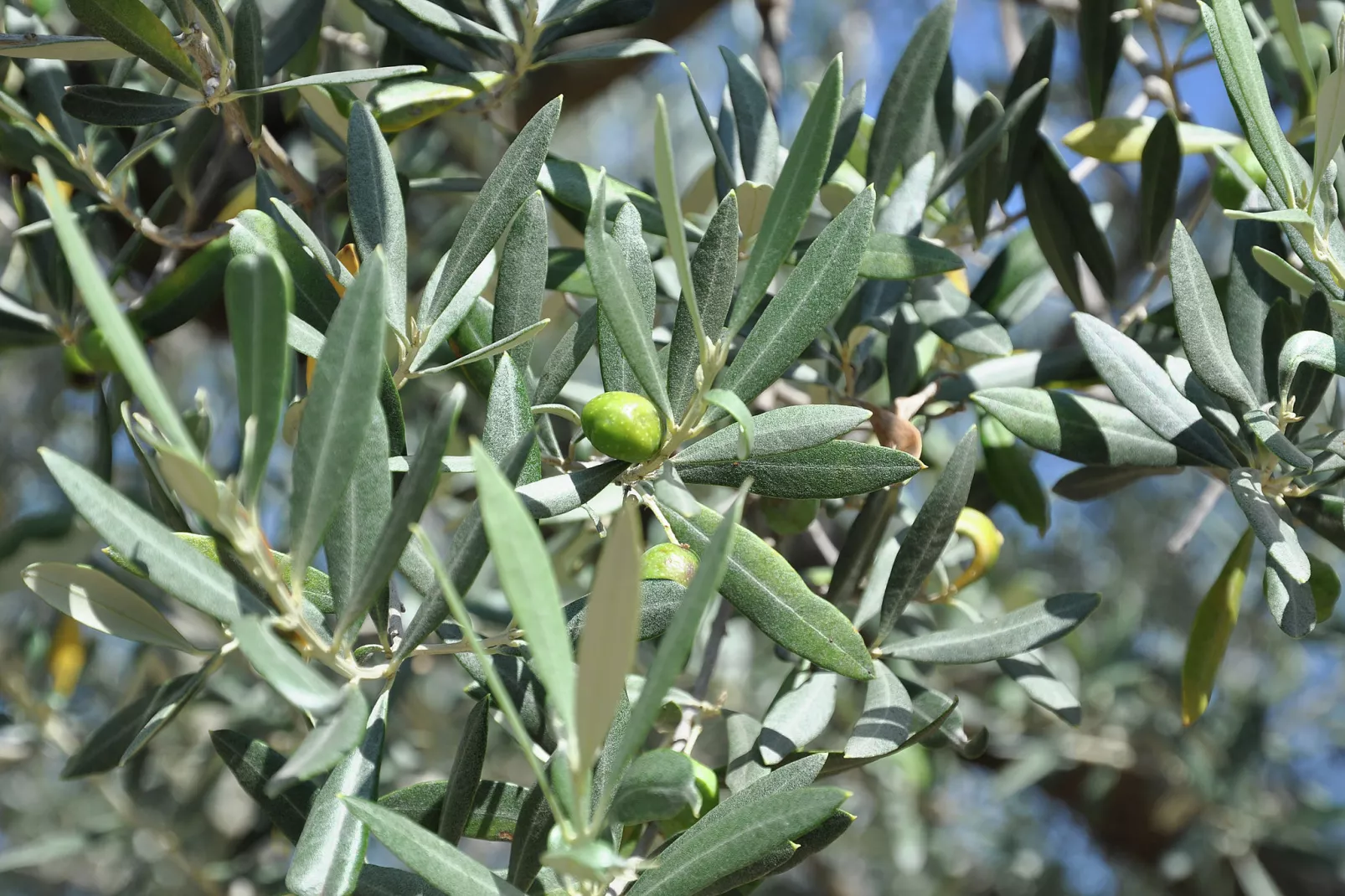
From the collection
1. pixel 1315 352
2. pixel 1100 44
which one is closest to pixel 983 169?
pixel 1100 44

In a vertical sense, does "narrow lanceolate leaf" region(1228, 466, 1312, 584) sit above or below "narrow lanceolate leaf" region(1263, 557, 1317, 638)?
above

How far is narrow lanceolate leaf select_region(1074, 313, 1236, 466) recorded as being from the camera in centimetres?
83

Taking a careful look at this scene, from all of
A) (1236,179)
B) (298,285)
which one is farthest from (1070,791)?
(298,285)

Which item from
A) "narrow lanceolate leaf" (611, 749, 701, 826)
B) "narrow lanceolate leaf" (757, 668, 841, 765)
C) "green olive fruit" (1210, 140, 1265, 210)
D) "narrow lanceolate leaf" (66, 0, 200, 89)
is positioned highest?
"narrow lanceolate leaf" (66, 0, 200, 89)

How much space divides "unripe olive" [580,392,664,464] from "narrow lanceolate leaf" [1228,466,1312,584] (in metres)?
0.44

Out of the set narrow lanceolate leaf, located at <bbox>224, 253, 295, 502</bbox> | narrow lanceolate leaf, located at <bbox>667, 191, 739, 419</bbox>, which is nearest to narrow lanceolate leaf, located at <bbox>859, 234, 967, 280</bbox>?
narrow lanceolate leaf, located at <bbox>667, 191, 739, 419</bbox>

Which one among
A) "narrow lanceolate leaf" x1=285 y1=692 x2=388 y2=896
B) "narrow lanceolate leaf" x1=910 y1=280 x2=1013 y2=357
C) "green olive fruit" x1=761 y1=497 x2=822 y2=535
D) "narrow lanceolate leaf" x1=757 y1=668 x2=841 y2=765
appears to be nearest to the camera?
"narrow lanceolate leaf" x1=285 y1=692 x2=388 y2=896

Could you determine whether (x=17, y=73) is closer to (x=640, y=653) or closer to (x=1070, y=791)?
(x=640, y=653)

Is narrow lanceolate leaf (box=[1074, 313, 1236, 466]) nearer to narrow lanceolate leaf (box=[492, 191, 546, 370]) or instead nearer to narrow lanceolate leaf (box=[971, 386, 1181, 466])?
narrow lanceolate leaf (box=[971, 386, 1181, 466])

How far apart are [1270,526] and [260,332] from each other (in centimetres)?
69

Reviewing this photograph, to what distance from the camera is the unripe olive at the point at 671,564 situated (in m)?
0.71

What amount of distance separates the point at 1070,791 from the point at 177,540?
2.53 metres

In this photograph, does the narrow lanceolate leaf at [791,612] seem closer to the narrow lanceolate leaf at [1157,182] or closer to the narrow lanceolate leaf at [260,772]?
the narrow lanceolate leaf at [260,772]

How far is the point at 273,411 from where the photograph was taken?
0.51m
